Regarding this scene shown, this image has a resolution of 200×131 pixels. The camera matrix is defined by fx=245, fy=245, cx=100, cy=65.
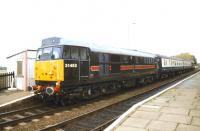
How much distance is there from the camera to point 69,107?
1220 centimetres

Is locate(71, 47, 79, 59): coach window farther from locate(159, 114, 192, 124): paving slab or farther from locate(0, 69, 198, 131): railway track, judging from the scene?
locate(159, 114, 192, 124): paving slab

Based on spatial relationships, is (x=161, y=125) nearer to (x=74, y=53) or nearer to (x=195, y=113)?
(x=195, y=113)

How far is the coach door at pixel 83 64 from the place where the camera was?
12968mm

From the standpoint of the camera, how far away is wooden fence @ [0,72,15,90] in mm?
16144

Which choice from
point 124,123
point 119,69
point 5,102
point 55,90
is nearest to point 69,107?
point 55,90

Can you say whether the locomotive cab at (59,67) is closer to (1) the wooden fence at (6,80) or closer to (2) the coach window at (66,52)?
(2) the coach window at (66,52)

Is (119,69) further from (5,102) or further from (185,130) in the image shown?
(185,130)

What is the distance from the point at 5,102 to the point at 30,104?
4.54ft

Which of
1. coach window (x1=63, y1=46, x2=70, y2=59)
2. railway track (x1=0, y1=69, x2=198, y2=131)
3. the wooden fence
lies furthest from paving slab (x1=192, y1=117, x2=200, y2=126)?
the wooden fence

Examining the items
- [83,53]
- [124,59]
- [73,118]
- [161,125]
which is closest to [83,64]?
[83,53]

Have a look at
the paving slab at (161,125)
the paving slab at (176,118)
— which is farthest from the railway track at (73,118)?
the paving slab at (176,118)

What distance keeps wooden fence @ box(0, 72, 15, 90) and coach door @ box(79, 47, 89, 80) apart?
6083 mm

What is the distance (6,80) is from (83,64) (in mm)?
6576

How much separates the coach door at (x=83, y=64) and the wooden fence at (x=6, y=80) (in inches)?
239
